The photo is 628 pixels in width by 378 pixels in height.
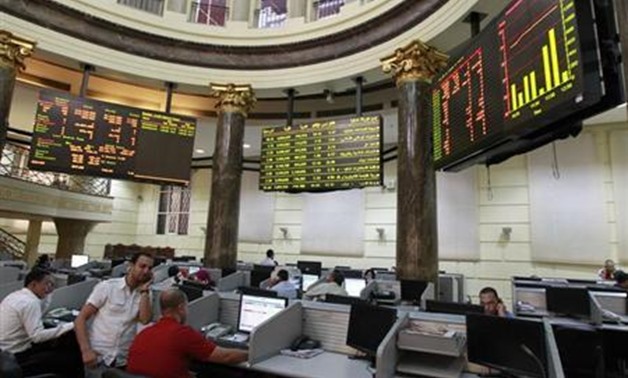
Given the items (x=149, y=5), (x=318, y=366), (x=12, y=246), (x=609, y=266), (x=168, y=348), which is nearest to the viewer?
(x=168, y=348)

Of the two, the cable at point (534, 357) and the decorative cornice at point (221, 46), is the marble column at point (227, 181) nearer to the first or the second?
the decorative cornice at point (221, 46)

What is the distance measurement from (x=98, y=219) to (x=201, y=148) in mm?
3795

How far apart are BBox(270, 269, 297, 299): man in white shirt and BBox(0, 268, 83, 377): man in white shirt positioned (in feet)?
7.29

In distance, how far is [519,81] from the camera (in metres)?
2.72

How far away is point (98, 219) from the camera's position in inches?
482

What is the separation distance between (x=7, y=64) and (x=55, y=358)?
520cm

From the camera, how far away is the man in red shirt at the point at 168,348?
7.57ft

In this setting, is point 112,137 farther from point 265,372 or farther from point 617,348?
point 617,348

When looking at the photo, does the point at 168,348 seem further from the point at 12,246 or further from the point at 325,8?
the point at 12,246

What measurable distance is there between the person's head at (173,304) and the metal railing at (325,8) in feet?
22.9

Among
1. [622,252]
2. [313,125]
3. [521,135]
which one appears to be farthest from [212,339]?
[622,252]

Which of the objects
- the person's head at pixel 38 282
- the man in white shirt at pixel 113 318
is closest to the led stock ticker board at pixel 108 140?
the person's head at pixel 38 282

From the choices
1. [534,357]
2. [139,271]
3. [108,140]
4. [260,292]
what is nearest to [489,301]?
[534,357]

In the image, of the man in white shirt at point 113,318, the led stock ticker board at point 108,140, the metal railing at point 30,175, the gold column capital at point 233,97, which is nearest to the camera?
the man in white shirt at point 113,318
